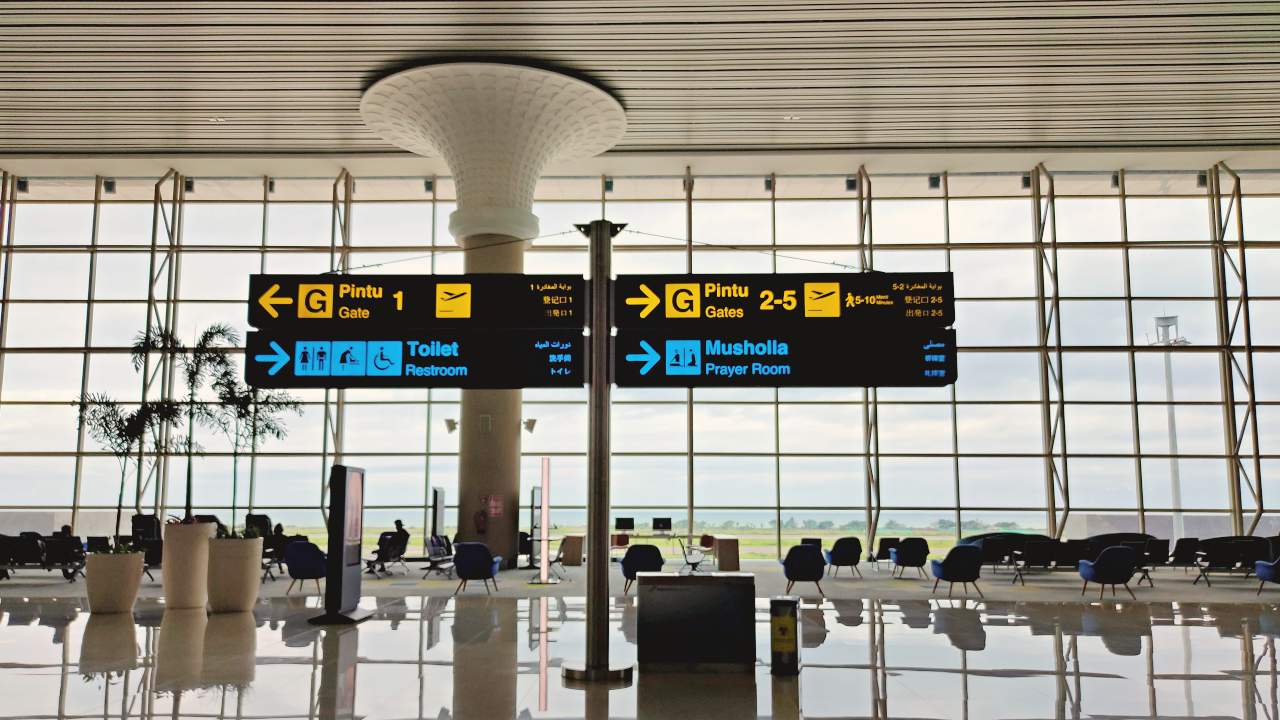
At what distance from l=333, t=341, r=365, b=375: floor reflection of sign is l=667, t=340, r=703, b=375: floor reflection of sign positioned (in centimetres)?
244

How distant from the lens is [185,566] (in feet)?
39.1

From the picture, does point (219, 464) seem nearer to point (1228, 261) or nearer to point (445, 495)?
point (445, 495)

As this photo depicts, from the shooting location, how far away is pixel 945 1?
13.2 meters

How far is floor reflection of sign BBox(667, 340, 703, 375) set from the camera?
24.8ft

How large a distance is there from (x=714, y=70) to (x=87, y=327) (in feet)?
48.6

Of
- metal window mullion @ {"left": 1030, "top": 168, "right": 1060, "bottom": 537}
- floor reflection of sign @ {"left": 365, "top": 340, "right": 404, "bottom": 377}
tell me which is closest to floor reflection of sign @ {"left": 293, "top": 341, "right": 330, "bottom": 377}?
floor reflection of sign @ {"left": 365, "top": 340, "right": 404, "bottom": 377}

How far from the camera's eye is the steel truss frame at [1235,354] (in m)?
20.5

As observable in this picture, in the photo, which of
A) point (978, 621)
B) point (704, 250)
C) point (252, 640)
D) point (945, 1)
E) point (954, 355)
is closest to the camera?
point (954, 355)

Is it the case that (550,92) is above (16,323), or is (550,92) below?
above

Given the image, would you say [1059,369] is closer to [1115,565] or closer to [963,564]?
[1115,565]

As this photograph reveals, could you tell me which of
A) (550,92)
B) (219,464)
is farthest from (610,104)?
(219,464)

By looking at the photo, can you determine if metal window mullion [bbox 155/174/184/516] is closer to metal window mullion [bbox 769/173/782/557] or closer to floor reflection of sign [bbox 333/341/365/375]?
metal window mullion [bbox 769/173/782/557]

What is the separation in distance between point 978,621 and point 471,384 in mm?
6201

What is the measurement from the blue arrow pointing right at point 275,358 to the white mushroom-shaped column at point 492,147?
7329mm
